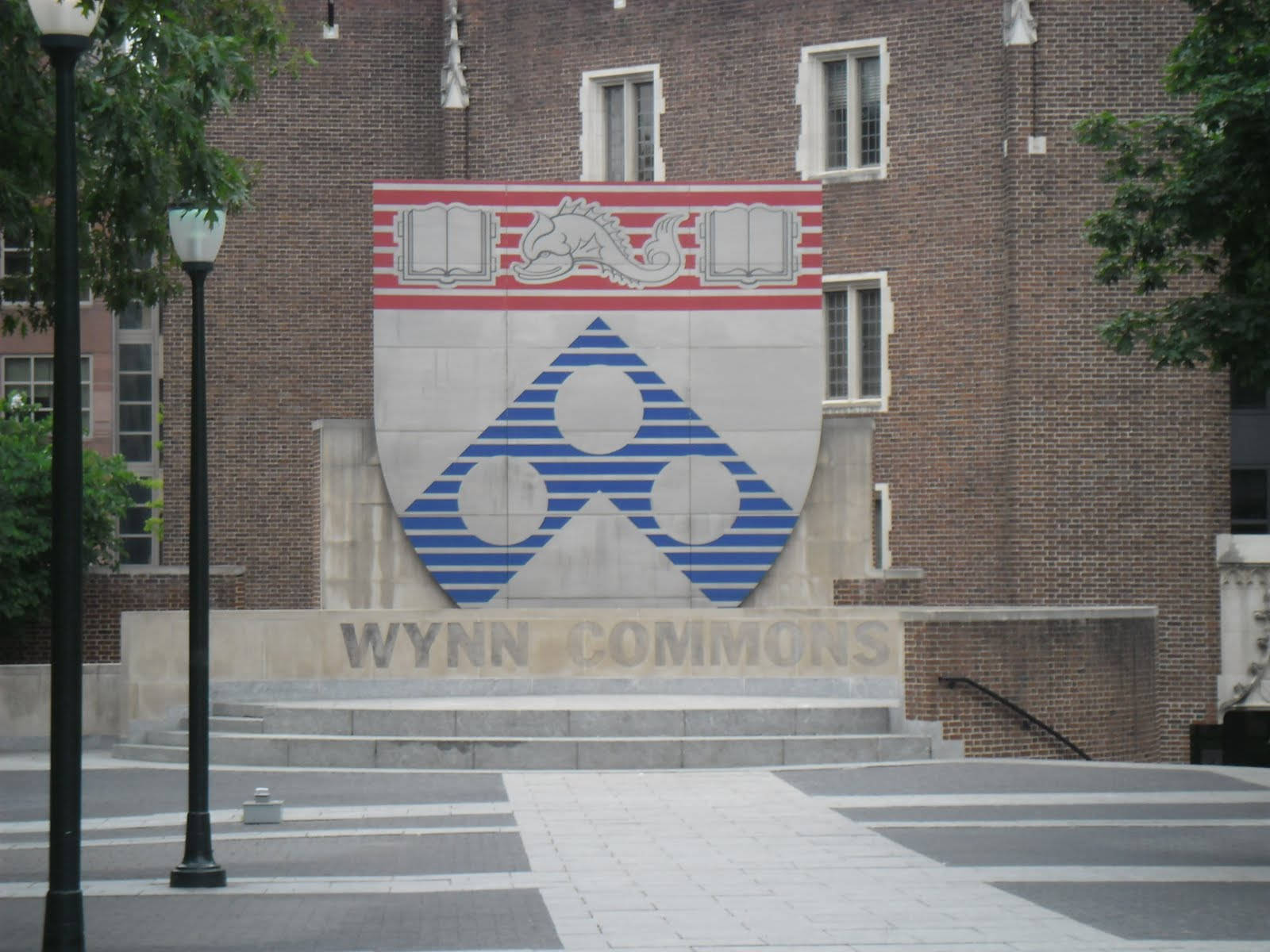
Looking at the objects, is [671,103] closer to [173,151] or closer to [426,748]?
[426,748]

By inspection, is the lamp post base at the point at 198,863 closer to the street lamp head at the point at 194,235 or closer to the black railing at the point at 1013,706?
the street lamp head at the point at 194,235

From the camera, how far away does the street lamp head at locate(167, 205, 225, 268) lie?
13.7 m

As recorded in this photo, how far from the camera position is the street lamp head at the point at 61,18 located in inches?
382

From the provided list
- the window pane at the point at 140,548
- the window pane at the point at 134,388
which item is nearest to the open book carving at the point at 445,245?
the window pane at the point at 140,548

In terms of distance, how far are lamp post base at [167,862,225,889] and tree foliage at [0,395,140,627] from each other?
730 inches

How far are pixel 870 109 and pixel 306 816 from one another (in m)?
20.9

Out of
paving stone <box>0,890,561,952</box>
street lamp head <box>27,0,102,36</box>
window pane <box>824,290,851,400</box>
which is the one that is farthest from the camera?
window pane <box>824,290,851,400</box>

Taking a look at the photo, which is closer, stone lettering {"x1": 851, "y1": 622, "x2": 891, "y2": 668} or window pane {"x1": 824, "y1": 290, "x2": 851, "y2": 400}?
stone lettering {"x1": 851, "y1": 622, "x2": 891, "y2": 668}

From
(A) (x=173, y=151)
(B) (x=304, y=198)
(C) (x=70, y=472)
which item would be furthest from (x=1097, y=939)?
(B) (x=304, y=198)

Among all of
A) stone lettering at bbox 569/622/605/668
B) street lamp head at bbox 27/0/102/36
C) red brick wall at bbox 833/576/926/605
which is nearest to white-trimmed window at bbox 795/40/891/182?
red brick wall at bbox 833/576/926/605

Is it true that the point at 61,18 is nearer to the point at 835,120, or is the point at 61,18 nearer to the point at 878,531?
the point at 878,531

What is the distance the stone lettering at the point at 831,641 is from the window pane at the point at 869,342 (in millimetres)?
10394

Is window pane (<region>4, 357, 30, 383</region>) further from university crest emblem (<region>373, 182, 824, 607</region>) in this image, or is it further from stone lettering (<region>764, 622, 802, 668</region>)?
stone lettering (<region>764, 622, 802, 668</region>)

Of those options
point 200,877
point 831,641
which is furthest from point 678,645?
point 200,877
